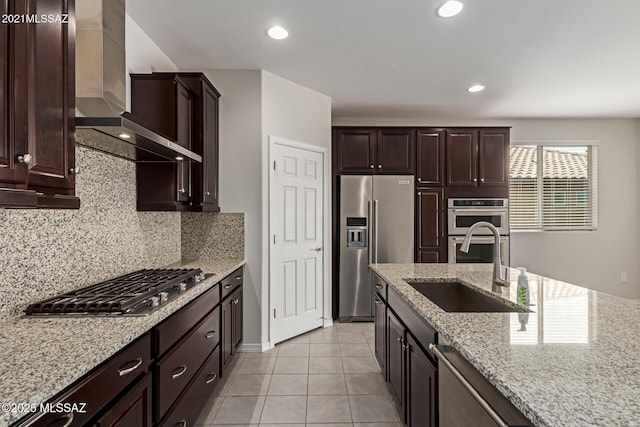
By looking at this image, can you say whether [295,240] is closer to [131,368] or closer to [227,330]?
[227,330]

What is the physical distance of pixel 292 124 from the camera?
371 cm

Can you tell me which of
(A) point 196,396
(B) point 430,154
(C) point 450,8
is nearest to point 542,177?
(B) point 430,154

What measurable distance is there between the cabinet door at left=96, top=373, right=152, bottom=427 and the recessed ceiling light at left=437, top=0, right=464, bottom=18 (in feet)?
8.94

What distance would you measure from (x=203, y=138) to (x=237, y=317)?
5.20ft

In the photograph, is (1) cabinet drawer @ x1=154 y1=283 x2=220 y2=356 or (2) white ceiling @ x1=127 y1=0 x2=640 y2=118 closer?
(1) cabinet drawer @ x1=154 y1=283 x2=220 y2=356

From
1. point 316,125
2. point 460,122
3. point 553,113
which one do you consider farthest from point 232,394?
point 553,113

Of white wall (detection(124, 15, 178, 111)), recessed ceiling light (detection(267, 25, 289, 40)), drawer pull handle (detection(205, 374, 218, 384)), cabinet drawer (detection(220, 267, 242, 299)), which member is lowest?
drawer pull handle (detection(205, 374, 218, 384))

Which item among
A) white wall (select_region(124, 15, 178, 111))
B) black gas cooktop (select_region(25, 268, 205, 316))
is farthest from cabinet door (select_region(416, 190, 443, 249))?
white wall (select_region(124, 15, 178, 111))

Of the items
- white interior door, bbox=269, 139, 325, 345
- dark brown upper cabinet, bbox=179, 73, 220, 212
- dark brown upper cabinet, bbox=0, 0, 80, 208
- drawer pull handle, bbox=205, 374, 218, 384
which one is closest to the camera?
dark brown upper cabinet, bbox=0, 0, 80, 208

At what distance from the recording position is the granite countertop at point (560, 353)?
0.71 m

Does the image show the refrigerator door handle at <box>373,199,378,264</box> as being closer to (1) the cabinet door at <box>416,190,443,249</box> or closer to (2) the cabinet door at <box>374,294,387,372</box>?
(1) the cabinet door at <box>416,190,443,249</box>

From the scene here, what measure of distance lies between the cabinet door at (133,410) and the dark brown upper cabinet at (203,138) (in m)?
1.62

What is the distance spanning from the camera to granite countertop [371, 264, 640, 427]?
0.71 meters

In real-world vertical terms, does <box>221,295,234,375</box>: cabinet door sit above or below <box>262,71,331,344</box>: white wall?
below
